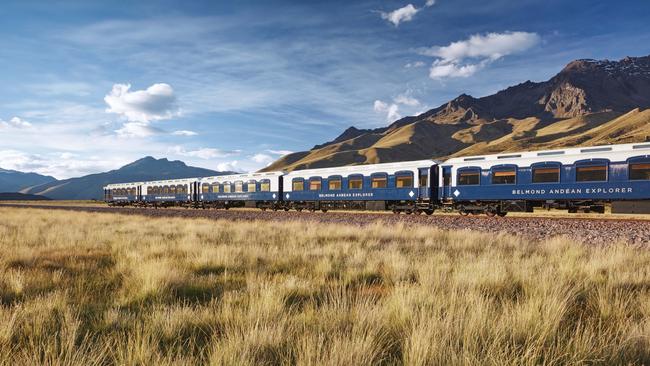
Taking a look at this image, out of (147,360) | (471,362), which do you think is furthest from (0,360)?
(471,362)

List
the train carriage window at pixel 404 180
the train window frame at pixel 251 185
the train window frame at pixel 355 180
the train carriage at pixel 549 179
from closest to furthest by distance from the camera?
the train carriage at pixel 549 179, the train carriage window at pixel 404 180, the train window frame at pixel 355 180, the train window frame at pixel 251 185

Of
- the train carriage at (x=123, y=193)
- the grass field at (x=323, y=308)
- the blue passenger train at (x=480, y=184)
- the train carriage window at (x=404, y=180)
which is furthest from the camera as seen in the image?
the train carriage at (x=123, y=193)

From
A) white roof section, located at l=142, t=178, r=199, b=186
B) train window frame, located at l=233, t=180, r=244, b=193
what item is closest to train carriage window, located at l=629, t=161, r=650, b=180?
train window frame, located at l=233, t=180, r=244, b=193

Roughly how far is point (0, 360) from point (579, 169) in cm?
2152

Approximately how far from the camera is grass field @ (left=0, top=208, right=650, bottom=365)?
323 cm

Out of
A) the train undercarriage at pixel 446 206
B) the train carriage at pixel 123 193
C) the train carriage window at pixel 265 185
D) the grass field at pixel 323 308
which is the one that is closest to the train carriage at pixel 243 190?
the train carriage window at pixel 265 185

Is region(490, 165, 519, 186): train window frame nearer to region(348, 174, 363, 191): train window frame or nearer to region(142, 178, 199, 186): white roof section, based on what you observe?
region(348, 174, 363, 191): train window frame

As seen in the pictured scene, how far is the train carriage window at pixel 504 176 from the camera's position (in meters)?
21.5

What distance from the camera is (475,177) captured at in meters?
22.8

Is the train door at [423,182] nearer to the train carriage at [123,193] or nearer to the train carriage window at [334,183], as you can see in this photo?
the train carriage window at [334,183]

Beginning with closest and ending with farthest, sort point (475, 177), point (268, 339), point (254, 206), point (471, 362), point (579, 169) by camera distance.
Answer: point (471, 362), point (268, 339), point (579, 169), point (475, 177), point (254, 206)

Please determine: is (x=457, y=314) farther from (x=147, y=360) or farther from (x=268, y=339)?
(x=147, y=360)

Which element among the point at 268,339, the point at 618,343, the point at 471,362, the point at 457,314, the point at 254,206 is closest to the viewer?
the point at 471,362

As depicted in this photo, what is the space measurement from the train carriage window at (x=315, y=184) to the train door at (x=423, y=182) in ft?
29.0
